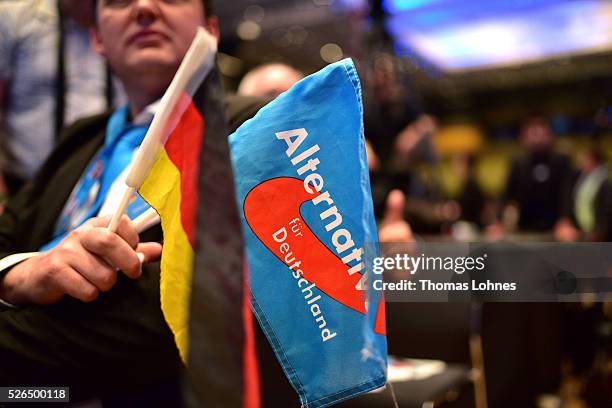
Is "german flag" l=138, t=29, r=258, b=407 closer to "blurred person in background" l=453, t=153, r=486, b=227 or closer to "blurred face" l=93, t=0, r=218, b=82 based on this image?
"blurred face" l=93, t=0, r=218, b=82

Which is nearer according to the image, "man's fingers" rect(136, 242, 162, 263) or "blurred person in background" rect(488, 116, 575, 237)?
"man's fingers" rect(136, 242, 162, 263)

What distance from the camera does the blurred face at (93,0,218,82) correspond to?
0.82m

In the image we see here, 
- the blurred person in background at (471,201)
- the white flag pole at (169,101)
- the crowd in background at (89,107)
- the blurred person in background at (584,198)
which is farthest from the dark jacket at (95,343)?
the blurred person in background at (471,201)

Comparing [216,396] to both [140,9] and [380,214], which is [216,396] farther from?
[380,214]

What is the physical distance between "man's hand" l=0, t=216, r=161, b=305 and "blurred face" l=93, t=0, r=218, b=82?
1.03ft

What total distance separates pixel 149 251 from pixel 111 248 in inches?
3.3

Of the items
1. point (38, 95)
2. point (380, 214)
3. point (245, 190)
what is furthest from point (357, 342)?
point (38, 95)

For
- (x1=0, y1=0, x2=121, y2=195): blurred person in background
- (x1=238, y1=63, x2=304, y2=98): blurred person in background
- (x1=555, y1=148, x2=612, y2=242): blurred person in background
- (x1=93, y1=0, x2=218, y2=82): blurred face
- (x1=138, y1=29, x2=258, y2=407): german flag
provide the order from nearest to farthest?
(x1=138, y1=29, x2=258, y2=407): german flag
(x1=93, y1=0, x2=218, y2=82): blurred face
(x1=0, y1=0, x2=121, y2=195): blurred person in background
(x1=238, y1=63, x2=304, y2=98): blurred person in background
(x1=555, y1=148, x2=612, y2=242): blurred person in background

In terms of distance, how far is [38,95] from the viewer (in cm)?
143

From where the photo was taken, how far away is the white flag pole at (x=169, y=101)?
17.6 inches

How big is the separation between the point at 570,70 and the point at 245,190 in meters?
11.6

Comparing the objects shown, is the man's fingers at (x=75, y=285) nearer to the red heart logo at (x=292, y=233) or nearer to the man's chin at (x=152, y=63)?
the red heart logo at (x=292, y=233)

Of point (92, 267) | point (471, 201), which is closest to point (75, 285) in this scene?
point (92, 267)

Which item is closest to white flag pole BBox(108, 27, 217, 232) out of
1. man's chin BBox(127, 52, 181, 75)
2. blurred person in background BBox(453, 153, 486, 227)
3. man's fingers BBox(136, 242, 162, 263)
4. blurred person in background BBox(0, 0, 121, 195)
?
man's fingers BBox(136, 242, 162, 263)
